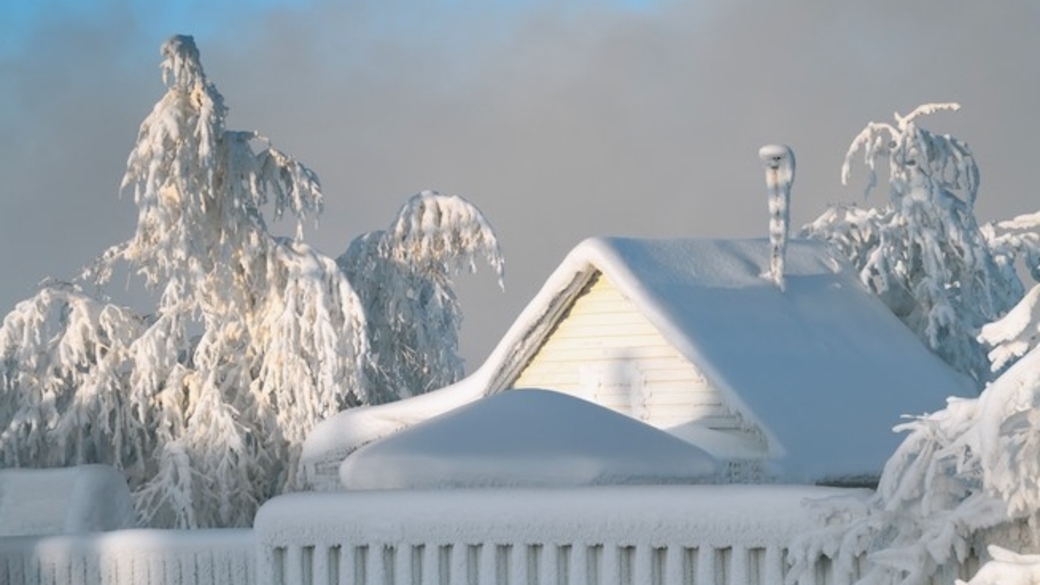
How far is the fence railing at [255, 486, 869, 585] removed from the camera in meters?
10.8

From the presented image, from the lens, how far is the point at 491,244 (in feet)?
89.5

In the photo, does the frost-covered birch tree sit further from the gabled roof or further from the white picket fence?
the white picket fence

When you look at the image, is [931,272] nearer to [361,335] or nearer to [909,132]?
[909,132]

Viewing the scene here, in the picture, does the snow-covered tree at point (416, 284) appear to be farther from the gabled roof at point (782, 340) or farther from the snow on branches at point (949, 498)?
the snow on branches at point (949, 498)

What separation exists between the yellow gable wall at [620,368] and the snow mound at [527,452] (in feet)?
25.1

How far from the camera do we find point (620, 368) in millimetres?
23125

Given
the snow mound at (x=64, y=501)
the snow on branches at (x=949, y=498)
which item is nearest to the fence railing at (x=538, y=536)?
the snow on branches at (x=949, y=498)

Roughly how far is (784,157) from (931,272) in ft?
10.7

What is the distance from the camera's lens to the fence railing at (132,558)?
13.5 m

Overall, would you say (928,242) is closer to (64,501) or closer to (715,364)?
(715,364)

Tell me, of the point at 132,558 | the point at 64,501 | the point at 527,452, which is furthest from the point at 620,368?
the point at 527,452

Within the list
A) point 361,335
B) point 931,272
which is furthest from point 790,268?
point 361,335

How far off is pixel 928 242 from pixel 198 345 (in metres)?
9.82

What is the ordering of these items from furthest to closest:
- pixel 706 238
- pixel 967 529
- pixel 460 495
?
pixel 706 238
pixel 460 495
pixel 967 529
